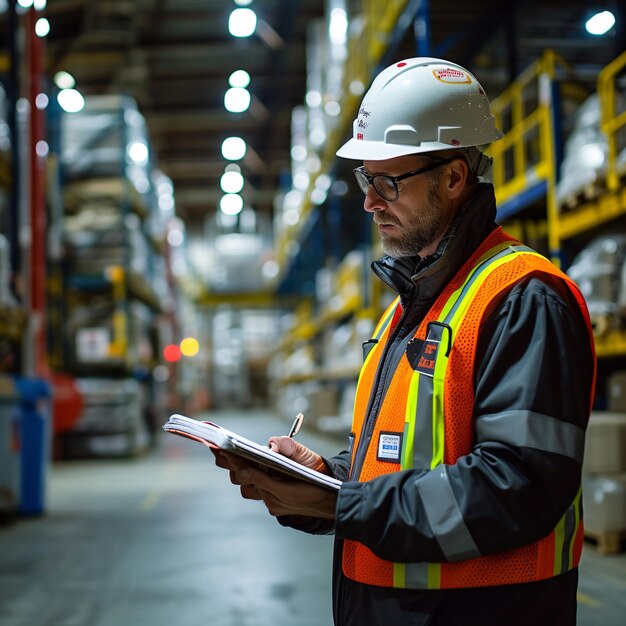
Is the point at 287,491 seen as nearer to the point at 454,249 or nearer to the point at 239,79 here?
the point at 454,249

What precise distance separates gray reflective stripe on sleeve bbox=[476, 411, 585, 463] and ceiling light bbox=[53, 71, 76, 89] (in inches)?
651

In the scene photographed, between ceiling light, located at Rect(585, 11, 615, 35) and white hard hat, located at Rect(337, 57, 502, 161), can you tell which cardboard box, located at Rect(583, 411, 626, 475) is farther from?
ceiling light, located at Rect(585, 11, 615, 35)

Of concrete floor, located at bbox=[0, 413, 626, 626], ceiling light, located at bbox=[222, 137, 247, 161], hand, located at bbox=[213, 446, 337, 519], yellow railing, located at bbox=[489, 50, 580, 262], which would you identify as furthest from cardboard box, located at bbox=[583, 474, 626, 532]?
ceiling light, located at bbox=[222, 137, 247, 161]

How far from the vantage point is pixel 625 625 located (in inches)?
136

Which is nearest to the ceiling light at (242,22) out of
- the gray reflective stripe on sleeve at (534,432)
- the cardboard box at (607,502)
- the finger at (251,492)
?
the cardboard box at (607,502)

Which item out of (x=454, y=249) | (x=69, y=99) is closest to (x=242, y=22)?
(x=69, y=99)

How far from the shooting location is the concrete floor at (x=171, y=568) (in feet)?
12.7

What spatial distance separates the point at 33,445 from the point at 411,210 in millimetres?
6104

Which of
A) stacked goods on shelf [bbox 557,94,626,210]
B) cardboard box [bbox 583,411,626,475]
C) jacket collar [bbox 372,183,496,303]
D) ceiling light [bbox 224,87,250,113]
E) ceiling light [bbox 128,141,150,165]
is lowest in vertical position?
cardboard box [bbox 583,411,626,475]

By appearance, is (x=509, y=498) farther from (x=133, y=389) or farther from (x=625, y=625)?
(x=133, y=389)

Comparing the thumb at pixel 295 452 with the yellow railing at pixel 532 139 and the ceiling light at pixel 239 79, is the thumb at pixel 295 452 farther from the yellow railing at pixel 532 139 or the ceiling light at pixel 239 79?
the ceiling light at pixel 239 79

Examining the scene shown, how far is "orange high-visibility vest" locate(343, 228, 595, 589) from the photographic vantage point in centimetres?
136

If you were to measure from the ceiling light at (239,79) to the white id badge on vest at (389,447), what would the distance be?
748 inches

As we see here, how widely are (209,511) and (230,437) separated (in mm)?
6010
